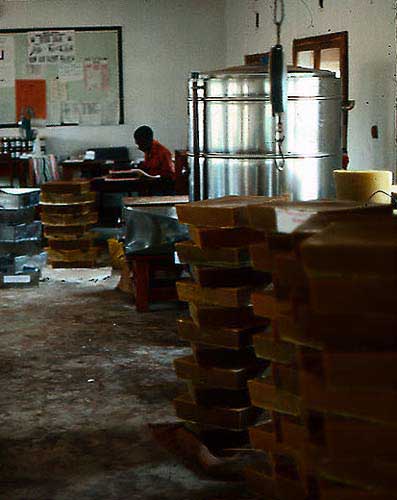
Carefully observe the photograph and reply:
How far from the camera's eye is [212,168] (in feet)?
20.6

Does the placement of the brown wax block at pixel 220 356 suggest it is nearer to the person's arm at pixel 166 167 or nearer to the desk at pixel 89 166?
the person's arm at pixel 166 167

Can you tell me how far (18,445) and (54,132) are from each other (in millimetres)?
8425

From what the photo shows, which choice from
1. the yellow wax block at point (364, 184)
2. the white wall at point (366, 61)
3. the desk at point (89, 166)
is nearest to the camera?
the yellow wax block at point (364, 184)

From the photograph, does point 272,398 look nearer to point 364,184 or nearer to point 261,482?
point 261,482

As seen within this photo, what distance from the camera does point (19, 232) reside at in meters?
8.12

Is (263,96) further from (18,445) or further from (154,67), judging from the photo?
(154,67)

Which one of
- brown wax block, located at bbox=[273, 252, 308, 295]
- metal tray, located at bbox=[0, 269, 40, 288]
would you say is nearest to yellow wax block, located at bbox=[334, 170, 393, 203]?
brown wax block, located at bbox=[273, 252, 308, 295]

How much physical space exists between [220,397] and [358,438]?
1.84 meters

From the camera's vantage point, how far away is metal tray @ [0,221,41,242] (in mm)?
8031

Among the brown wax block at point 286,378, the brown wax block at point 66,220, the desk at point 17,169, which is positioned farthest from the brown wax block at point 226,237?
the desk at point 17,169

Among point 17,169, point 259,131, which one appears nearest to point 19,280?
point 259,131

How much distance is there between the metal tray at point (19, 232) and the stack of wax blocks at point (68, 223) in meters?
0.41

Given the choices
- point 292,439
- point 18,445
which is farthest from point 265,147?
point 292,439

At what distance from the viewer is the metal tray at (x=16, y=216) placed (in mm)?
8078
